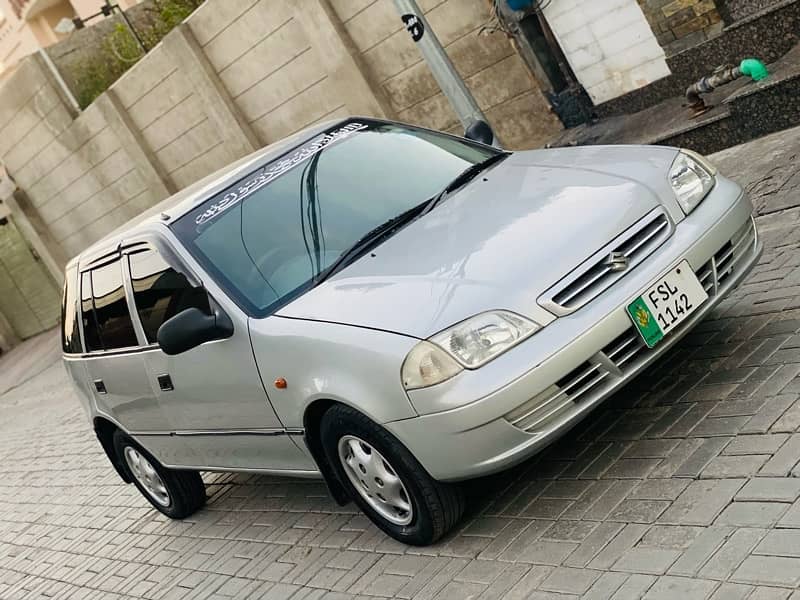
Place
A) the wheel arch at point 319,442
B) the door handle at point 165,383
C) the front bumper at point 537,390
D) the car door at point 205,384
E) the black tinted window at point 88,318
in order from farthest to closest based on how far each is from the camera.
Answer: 1. the black tinted window at point 88,318
2. the door handle at point 165,383
3. the car door at point 205,384
4. the wheel arch at point 319,442
5. the front bumper at point 537,390

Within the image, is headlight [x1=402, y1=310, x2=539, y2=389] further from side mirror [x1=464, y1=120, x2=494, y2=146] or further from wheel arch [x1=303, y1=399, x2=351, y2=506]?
side mirror [x1=464, y1=120, x2=494, y2=146]

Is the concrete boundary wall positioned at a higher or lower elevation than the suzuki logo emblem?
higher

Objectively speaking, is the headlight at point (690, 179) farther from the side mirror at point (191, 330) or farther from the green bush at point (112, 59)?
the green bush at point (112, 59)

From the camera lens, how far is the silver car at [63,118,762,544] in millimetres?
3975

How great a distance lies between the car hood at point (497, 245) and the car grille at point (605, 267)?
0.11 feet

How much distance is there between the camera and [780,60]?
26.1 ft

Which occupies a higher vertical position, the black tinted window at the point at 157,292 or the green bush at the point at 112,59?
the green bush at the point at 112,59

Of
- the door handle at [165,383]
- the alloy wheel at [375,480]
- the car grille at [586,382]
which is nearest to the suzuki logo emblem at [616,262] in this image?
the car grille at [586,382]

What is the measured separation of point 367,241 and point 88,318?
2.41 meters

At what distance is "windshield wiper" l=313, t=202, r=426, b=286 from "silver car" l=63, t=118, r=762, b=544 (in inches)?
0.4

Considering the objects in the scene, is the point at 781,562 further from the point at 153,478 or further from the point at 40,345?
the point at 40,345

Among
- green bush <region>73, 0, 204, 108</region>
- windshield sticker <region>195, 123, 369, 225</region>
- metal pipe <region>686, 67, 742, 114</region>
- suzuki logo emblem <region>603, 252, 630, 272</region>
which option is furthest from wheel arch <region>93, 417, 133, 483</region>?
green bush <region>73, 0, 204, 108</region>

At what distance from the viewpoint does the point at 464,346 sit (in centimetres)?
393

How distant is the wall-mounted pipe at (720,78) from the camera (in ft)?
25.6
